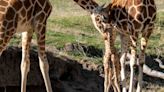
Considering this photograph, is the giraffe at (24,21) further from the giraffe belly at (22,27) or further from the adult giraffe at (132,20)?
the adult giraffe at (132,20)

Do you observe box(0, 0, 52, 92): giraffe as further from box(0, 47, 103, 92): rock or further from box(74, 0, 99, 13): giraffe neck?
box(0, 47, 103, 92): rock

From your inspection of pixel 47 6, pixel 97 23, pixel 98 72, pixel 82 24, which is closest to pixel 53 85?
pixel 98 72

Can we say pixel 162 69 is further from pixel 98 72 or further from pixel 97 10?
pixel 97 10

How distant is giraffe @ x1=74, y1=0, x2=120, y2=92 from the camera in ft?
24.8

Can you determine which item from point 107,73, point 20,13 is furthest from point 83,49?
point 20,13

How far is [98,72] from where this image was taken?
33.2 feet

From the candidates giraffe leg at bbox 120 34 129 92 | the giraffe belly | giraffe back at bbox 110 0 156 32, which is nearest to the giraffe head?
giraffe back at bbox 110 0 156 32

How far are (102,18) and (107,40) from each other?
51cm

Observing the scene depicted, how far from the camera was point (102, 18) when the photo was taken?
7.51m

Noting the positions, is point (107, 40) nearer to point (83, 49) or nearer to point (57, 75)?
point (57, 75)

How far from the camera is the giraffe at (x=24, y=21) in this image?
626cm

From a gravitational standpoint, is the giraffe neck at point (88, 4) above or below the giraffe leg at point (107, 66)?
above

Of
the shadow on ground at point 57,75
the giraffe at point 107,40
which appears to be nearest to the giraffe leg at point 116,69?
the giraffe at point 107,40

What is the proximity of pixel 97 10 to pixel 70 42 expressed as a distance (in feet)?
12.7
